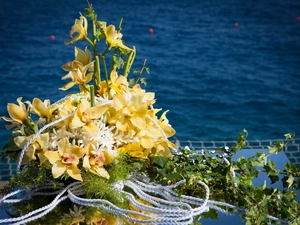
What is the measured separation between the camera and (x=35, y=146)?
100 cm

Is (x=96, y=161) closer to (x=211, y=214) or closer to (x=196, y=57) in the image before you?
(x=211, y=214)

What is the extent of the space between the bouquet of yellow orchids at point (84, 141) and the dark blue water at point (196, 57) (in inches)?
132

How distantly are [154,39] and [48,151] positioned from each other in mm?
5679

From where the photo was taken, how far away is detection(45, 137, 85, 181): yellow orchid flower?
987 mm

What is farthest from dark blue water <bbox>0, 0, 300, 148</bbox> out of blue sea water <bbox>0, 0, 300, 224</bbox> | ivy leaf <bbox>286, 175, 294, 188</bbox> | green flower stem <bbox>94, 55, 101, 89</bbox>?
ivy leaf <bbox>286, 175, 294, 188</bbox>

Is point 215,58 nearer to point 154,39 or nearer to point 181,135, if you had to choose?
point 154,39

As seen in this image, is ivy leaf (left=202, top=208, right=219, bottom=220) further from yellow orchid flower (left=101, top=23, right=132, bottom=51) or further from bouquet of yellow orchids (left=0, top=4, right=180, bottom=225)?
yellow orchid flower (left=101, top=23, right=132, bottom=51)

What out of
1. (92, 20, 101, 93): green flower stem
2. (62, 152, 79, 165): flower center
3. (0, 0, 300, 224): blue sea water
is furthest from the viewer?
(0, 0, 300, 224): blue sea water

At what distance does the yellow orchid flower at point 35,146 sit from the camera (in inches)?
39.3

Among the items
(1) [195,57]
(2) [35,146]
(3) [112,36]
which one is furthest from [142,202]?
(1) [195,57]

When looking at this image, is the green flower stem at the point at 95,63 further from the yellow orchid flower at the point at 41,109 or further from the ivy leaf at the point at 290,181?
the ivy leaf at the point at 290,181

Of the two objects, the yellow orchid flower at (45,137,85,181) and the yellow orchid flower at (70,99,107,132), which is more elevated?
the yellow orchid flower at (70,99,107,132)

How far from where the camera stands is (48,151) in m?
0.98

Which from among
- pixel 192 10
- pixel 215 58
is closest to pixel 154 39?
pixel 215 58
